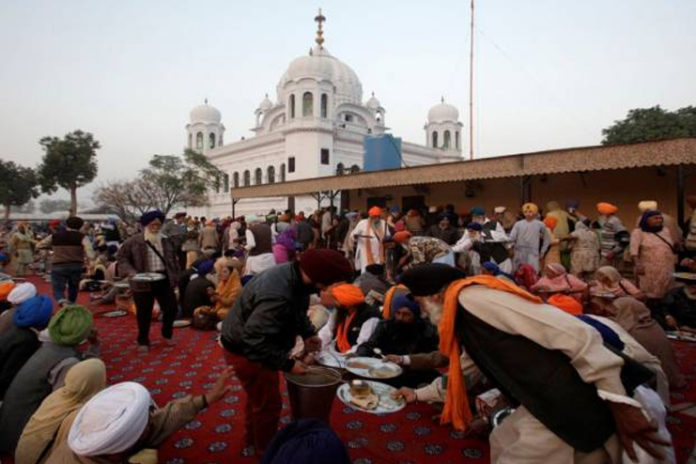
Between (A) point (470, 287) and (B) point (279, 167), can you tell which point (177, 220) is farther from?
(B) point (279, 167)

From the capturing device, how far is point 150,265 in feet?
15.3

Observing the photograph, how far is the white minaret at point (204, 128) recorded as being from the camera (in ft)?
138

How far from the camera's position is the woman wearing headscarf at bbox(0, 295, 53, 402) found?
276 cm

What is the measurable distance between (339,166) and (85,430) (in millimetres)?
30083

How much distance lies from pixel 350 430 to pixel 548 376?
171 cm

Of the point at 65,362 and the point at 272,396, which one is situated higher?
the point at 65,362

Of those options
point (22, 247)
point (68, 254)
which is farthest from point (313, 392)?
point (22, 247)

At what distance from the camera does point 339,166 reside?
31312mm

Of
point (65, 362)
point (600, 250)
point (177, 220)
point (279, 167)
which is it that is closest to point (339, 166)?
point (279, 167)

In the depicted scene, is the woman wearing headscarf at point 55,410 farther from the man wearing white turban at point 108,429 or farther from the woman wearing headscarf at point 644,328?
the woman wearing headscarf at point 644,328

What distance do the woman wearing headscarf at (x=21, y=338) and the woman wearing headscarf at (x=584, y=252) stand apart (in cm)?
612

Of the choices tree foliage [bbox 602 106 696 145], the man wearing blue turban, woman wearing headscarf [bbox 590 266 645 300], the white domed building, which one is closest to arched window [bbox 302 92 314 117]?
the white domed building

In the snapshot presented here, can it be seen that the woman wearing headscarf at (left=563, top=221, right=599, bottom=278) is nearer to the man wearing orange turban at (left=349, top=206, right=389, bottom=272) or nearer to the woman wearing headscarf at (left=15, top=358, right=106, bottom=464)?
the man wearing orange turban at (left=349, top=206, right=389, bottom=272)

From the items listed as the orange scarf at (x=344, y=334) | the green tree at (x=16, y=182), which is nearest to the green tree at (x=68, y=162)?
the green tree at (x=16, y=182)
